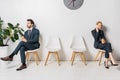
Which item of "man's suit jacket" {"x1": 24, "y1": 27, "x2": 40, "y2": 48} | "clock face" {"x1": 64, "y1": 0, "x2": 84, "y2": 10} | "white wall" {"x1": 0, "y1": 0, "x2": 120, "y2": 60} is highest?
"clock face" {"x1": 64, "y1": 0, "x2": 84, "y2": 10}

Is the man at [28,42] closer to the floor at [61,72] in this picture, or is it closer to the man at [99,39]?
the floor at [61,72]

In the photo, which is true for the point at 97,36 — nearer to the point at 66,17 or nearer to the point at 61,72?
the point at 66,17

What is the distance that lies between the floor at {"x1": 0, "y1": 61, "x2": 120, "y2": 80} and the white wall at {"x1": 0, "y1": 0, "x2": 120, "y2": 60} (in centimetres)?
67

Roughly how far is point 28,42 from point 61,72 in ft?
3.46

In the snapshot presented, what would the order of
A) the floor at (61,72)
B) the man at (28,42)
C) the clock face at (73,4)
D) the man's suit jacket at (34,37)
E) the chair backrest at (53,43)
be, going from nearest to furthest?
the floor at (61,72) → the man at (28,42) → the man's suit jacket at (34,37) → the clock face at (73,4) → the chair backrest at (53,43)

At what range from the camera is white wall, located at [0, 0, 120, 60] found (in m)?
5.16

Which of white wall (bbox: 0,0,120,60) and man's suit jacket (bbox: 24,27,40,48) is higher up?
white wall (bbox: 0,0,120,60)

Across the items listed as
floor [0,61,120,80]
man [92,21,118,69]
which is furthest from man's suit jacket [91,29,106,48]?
floor [0,61,120,80]

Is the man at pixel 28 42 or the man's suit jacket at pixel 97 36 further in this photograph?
the man's suit jacket at pixel 97 36

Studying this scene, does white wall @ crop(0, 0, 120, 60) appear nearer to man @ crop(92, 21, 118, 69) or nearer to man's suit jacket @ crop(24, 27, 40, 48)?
man @ crop(92, 21, 118, 69)

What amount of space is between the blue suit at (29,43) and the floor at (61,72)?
37cm

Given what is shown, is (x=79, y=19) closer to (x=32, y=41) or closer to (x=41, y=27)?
(x=41, y=27)

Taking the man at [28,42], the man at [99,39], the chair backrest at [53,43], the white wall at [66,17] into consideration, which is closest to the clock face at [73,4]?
the white wall at [66,17]

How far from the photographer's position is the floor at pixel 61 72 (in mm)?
3977
